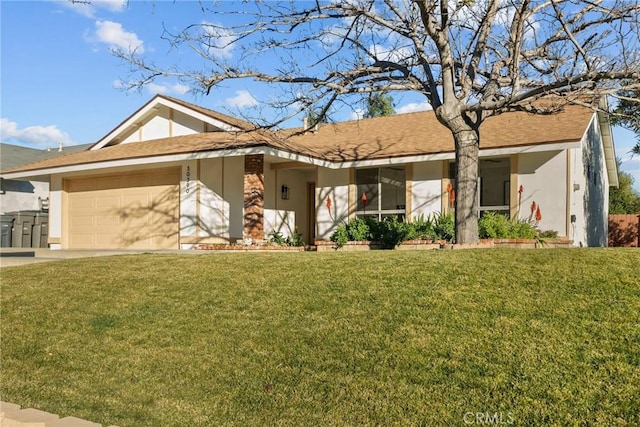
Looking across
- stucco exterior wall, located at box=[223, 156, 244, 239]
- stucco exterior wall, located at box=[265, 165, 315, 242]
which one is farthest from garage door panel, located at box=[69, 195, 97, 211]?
stucco exterior wall, located at box=[265, 165, 315, 242]

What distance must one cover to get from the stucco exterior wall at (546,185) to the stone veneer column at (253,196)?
7.23 meters

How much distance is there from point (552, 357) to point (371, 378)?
1.55m

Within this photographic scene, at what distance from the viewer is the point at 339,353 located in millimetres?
5438

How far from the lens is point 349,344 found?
219 inches

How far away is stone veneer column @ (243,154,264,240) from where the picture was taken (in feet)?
52.9

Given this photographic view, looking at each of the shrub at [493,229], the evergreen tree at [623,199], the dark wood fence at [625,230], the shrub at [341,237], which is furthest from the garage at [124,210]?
the evergreen tree at [623,199]

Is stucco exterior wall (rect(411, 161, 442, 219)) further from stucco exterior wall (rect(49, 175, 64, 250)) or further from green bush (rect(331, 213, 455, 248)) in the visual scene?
stucco exterior wall (rect(49, 175, 64, 250))

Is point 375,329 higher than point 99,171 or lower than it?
lower

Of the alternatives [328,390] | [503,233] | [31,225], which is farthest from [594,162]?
[31,225]

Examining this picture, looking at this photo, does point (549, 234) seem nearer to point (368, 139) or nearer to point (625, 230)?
point (368, 139)

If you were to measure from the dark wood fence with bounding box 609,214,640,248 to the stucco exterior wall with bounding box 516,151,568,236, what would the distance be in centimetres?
1113

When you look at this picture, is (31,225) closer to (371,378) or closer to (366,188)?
(366,188)

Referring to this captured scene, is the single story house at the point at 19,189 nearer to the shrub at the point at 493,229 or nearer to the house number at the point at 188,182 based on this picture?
the house number at the point at 188,182

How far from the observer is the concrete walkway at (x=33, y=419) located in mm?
4605
